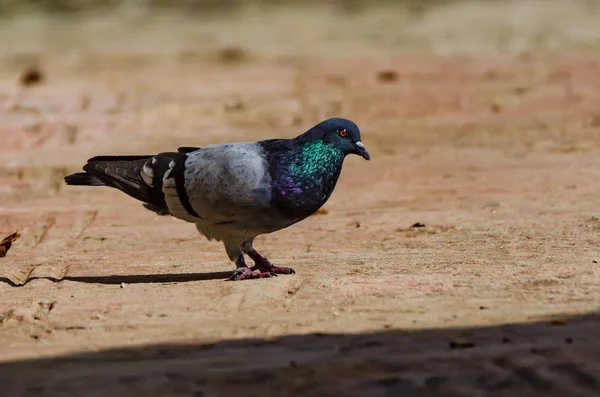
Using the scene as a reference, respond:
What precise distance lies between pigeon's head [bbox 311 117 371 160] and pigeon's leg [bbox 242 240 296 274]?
2.31ft

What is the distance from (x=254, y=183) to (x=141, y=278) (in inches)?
36.6

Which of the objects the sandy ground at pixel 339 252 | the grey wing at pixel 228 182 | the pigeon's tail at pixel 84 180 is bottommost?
the sandy ground at pixel 339 252

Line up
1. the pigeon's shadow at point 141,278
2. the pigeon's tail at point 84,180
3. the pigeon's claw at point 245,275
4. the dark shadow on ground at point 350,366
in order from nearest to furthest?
the dark shadow on ground at point 350,366
the pigeon's claw at point 245,275
the pigeon's shadow at point 141,278
the pigeon's tail at point 84,180

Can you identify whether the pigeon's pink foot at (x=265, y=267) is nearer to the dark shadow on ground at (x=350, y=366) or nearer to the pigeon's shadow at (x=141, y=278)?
the pigeon's shadow at (x=141, y=278)

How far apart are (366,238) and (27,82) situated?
9.05 meters

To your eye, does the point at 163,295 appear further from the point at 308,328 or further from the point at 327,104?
the point at 327,104

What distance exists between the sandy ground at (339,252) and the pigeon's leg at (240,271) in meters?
0.12

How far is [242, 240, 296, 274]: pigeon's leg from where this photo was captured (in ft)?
20.5

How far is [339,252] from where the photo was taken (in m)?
6.96

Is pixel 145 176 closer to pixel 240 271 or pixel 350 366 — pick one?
pixel 240 271

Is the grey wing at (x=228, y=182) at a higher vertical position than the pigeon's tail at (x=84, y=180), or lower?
higher

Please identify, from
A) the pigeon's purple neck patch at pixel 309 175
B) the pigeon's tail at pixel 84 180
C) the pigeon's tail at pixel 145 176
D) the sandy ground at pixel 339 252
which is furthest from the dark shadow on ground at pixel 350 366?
the pigeon's tail at pixel 84 180

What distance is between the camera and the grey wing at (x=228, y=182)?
597 centimetres

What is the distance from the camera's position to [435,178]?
31.3 feet
